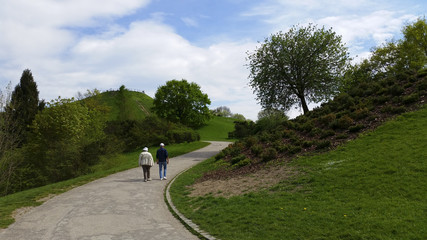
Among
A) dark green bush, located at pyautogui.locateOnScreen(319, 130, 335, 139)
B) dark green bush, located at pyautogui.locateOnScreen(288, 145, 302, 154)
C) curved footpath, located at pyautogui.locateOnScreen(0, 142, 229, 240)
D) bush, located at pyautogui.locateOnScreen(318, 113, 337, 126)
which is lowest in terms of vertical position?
curved footpath, located at pyautogui.locateOnScreen(0, 142, 229, 240)

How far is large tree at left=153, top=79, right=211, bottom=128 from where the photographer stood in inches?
2309

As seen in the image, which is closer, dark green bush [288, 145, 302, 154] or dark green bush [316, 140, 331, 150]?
dark green bush [316, 140, 331, 150]

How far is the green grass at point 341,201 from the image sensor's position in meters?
6.38

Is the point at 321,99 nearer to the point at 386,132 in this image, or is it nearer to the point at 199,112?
the point at 386,132

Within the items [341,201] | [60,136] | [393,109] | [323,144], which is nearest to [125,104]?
[60,136]

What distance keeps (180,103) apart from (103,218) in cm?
5039

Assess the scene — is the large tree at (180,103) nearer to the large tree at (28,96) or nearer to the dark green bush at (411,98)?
the large tree at (28,96)

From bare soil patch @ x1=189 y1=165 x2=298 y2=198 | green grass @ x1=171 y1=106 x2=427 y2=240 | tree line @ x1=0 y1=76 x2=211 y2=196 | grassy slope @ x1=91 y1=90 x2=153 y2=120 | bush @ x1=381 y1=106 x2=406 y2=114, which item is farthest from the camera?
grassy slope @ x1=91 y1=90 x2=153 y2=120

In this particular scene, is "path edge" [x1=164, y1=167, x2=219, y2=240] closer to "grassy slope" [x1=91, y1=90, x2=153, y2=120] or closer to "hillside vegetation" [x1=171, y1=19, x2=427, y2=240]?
"hillside vegetation" [x1=171, y1=19, x2=427, y2=240]

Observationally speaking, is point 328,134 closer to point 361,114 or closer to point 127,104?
point 361,114

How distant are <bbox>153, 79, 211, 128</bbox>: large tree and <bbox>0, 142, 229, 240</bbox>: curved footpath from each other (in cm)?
4504

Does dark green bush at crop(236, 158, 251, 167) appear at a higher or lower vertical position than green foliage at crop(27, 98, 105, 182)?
lower

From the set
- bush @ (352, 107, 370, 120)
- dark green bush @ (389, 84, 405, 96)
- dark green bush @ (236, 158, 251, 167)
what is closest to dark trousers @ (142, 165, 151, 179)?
dark green bush @ (236, 158, 251, 167)

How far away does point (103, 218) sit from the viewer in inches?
348
